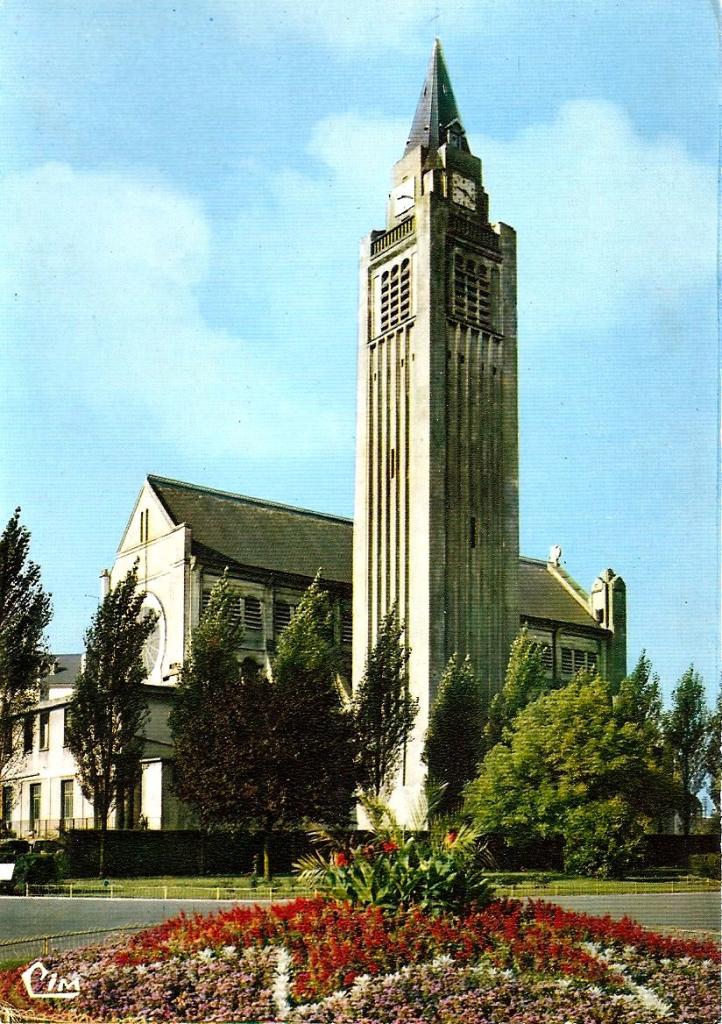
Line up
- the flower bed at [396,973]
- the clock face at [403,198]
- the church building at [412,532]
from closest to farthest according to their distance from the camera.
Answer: the flower bed at [396,973], the church building at [412,532], the clock face at [403,198]

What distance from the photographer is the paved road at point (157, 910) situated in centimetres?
1235

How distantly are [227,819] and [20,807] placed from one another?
20.9 feet

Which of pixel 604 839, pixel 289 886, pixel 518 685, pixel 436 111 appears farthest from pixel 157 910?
pixel 436 111

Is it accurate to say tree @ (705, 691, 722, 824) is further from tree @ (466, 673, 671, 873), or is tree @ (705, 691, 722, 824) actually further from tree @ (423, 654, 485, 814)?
tree @ (423, 654, 485, 814)

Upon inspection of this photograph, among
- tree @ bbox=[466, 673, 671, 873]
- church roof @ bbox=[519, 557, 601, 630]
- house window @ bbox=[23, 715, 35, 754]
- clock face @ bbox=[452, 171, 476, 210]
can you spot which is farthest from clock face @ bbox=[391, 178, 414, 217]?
house window @ bbox=[23, 715, 35, 754]

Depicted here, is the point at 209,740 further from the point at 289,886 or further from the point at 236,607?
the point at 236,607

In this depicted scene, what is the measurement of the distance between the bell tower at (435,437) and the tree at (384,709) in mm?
355

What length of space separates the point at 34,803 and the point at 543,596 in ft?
39.6

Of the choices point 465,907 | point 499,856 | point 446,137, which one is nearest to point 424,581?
point 446,137

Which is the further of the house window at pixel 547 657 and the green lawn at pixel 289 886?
the house window at pixel 547 657

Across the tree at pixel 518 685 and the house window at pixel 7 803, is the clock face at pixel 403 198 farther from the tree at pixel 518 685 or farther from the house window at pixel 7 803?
the house window at pixel 7 803

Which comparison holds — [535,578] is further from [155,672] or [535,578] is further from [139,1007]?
[139,1007]

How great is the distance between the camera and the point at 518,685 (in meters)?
24.3

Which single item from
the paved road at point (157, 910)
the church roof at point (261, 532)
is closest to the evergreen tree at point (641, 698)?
the paved road at point (157, 910)
